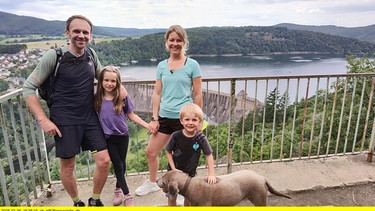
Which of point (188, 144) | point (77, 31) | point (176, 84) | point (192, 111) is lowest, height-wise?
point (188, 144)

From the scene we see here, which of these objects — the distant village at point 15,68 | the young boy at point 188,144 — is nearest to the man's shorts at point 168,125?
the young boy at point 188,144

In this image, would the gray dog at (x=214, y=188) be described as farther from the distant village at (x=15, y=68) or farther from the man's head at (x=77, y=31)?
the distant village at (x=15, y=68)

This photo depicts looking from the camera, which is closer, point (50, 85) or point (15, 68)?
point (50, 85)

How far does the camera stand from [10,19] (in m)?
101

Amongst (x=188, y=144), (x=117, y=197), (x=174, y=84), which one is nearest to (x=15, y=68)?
(x=117, y=197)

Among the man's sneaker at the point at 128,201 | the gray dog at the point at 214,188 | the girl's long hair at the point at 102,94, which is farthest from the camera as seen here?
the man's sneaker at the point at 128,201

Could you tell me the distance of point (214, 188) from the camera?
179 centimetres

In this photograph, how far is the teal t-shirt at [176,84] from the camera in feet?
6.76

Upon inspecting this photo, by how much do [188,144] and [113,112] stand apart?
2.16 feet

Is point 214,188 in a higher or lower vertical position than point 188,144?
lower

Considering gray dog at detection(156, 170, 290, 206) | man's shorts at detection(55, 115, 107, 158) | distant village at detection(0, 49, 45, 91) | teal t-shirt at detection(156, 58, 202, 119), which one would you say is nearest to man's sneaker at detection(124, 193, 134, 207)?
man's shorts at detection(55, 115, 107, 158)

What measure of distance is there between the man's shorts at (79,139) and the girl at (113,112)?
7cm

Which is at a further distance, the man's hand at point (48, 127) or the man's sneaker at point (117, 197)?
the man's sneaker at point (117, 197)

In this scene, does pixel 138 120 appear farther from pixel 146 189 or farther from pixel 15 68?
pixel 15 68
